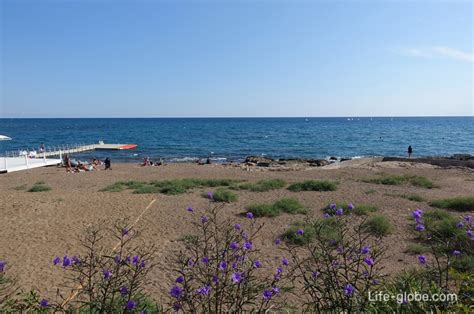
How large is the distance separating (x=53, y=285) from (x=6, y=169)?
73.5 feet

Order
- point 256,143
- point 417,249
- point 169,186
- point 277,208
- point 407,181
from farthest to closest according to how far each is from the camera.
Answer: point 256,143 → point 407,181 → point 169,186 → point 277,208 → point 417,249

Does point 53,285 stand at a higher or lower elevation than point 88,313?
lower

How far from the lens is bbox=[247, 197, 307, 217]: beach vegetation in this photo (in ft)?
39.1

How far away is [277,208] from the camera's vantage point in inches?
489

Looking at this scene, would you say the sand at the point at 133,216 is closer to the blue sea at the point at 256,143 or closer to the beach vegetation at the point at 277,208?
the beach vegetation at the point at 277,208

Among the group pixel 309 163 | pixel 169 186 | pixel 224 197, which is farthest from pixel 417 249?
pixel 309 163

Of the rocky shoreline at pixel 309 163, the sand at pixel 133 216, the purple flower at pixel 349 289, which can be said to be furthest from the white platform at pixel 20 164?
the purple flower at pixel 349 289

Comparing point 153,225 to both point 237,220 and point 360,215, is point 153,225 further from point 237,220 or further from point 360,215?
point 360,215

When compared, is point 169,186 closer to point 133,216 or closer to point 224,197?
point 224,197

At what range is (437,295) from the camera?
9.66 feet

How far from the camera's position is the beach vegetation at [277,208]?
39.1 feet

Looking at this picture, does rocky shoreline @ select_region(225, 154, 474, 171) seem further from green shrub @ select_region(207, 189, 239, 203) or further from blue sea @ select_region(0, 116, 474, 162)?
green shrub @ select_region(207, 189, 239, 203)


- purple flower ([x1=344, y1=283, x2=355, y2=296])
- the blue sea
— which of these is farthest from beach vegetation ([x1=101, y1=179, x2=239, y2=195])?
the blue sea

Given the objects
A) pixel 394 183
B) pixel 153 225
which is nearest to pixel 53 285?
pixel 153 225
